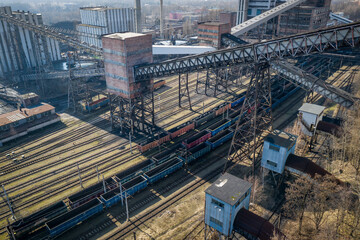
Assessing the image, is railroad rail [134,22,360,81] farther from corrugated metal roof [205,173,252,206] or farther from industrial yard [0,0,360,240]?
corrugated metal roof [205,173,252,206]

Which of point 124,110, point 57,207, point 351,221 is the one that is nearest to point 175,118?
point 124,110

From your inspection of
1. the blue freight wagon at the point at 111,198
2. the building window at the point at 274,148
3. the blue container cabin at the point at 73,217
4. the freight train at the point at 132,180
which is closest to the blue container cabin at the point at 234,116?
the freight train at the point at 132,180

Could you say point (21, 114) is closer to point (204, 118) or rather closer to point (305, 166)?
point (204, 118)

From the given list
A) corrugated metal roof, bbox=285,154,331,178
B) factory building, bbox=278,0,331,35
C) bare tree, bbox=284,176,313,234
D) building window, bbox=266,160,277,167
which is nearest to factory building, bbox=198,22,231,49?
factory building, bbox=278,0,331,35

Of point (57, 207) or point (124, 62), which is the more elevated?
point (124, 62)

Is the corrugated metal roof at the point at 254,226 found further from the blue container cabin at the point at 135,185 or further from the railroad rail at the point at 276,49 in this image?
the railroad rail at the point at 276,49

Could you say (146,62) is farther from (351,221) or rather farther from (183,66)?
(351,221)
